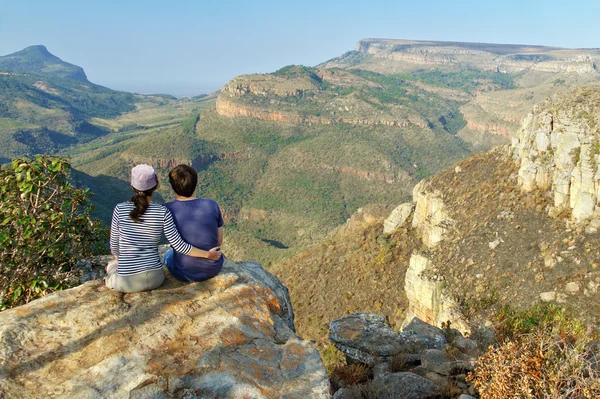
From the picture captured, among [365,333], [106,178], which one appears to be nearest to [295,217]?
[106,178]

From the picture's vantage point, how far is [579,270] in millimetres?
18547

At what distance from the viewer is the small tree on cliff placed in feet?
22.4

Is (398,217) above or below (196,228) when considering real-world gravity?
below

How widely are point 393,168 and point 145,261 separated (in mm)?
112839

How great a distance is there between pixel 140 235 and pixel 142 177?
93cm

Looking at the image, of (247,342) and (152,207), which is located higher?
(152,207)

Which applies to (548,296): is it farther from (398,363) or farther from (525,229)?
(398,363)

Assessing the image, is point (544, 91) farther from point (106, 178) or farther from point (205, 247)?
point (205, 247)

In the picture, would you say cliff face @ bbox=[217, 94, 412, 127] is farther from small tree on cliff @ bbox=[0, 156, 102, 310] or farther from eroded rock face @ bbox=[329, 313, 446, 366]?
small tree on cliff @ bbox=[0, 156, 102, 310]

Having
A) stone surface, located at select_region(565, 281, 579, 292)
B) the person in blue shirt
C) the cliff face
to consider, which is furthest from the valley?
the person in blue shirt

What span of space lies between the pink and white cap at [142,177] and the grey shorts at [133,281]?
→ 1395mm

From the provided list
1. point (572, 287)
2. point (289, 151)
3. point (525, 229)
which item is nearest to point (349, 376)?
point (572, 287)

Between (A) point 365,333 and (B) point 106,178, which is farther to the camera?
(B) point 106,178

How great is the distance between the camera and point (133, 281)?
6.06 m
